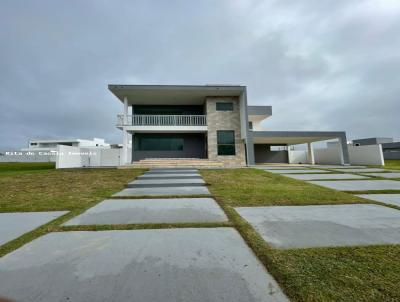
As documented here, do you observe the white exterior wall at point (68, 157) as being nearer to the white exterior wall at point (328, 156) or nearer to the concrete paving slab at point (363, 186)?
the concrete paving slab at point (363, 186)

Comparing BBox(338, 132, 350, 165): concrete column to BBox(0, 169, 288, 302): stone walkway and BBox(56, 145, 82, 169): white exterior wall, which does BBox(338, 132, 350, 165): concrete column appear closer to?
BBox(0, 169, 288, 302): stone walkway

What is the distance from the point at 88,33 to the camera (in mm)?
12734

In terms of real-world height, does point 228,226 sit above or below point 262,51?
below

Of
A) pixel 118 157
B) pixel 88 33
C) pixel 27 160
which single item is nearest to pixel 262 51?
pixel 88 33

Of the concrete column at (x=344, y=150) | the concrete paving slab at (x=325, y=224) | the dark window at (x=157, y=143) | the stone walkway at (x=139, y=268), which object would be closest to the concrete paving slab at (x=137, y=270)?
the stone walkway at (x=139, y=268)

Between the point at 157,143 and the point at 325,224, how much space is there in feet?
50.4

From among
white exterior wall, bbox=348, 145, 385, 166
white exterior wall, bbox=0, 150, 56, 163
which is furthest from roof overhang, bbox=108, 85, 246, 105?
white exterior wall, bbox=0, 150, 56, 163

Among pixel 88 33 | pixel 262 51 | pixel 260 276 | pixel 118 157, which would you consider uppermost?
pixel 262 51

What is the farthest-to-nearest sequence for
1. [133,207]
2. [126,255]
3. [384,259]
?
[133,207] → [126,255] → [384,259]

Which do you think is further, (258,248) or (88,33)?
(88,33)

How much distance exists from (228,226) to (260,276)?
126 centimetres

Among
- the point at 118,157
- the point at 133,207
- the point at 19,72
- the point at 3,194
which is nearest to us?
the point at 133,207

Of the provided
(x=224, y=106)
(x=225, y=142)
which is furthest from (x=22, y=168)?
(x=224, y=106)

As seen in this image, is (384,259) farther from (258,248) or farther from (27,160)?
(27,160)
